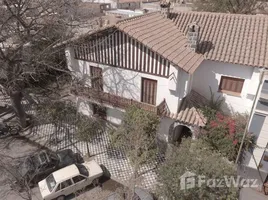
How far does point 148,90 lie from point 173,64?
3.32 metres

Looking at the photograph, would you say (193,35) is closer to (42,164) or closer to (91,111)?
(91,111)

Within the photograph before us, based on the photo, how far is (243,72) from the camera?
52.0 ft

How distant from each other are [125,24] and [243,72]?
914cm

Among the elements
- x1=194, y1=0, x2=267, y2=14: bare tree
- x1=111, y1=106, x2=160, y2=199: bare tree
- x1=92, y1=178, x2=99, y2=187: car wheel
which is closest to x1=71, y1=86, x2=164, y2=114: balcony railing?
x1=111, y1=106, x2=160, y2=199: bare tree

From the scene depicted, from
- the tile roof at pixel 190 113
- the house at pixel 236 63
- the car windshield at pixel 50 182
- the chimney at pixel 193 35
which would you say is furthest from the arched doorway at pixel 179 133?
the car windshield at pixel 50 182

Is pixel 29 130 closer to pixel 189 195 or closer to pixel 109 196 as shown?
pixel 109 196

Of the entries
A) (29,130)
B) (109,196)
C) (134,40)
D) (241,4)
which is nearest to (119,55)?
(134,40)

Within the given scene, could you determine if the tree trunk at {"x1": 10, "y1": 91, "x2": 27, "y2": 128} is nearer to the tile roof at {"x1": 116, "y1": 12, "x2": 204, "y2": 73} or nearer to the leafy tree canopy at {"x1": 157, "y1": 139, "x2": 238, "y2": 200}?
the tile roof at {"x1": 116, "y1": 12, "x2": 204, "y2": 73}

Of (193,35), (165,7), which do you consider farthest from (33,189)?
(165,7)

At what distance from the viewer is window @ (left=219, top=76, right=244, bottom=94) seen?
54.0 feet

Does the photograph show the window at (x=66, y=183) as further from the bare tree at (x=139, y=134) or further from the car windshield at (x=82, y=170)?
the bare tree at (x=139, y=134)

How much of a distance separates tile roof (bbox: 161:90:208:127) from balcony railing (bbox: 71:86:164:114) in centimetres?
103

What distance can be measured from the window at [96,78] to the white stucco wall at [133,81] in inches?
14.0

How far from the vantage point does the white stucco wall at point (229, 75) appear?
51.6 feet
